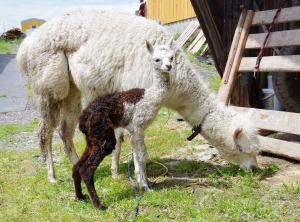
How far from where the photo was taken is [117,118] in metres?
4.24

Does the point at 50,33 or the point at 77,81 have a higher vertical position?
the point at 50,33

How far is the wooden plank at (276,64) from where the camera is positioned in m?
5.21

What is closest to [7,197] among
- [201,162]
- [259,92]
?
[201,162]

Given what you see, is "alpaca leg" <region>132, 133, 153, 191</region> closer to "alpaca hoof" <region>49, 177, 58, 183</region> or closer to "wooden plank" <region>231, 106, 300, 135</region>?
"alpaca hoof" <region>49, 177, 58, 183</region>

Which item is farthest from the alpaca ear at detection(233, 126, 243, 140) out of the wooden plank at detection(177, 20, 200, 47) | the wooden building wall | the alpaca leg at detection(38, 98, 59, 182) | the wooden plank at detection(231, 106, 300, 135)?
the wooden building wall

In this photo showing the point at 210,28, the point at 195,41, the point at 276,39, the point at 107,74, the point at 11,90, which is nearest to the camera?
the point at 107,74

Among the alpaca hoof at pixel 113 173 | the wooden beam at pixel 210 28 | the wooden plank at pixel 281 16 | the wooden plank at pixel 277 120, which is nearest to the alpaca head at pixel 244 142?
the wooden plank at pixel 277 120

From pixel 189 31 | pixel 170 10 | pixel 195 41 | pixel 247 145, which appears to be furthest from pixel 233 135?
pixel 170 10

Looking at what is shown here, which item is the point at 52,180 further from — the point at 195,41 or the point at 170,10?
the point at 170,10

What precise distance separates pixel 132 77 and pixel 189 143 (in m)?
2.26

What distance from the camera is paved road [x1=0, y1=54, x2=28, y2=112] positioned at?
1255cm

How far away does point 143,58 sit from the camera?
505 cm

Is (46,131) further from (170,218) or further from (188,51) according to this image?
(188,51)

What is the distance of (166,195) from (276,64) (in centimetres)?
258
